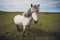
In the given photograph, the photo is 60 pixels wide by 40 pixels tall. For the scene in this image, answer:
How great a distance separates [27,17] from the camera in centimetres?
216

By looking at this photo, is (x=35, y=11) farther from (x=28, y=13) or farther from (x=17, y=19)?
(x=17, y=19)

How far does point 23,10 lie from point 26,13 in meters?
0.06

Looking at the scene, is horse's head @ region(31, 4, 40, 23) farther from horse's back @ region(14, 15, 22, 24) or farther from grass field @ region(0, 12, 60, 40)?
horse's back @ region(14, 15, 22, 24)

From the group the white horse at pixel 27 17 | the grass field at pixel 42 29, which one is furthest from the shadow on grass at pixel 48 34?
the white horse at pixel 27 17

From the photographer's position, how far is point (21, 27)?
218 centimetres

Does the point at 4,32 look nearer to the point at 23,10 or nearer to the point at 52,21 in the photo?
the point at 23,10

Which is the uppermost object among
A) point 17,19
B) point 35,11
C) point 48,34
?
point 35,11

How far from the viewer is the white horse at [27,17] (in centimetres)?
212

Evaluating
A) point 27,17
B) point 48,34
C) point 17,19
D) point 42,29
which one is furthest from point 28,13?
point 48,34

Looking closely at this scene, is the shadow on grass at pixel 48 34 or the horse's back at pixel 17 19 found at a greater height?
the horse's back at pixel 17 19

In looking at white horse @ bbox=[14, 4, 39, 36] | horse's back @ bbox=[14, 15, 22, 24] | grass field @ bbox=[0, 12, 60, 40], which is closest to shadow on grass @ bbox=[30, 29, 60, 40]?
grass field @ bbox=[0, 12, 60, 40]

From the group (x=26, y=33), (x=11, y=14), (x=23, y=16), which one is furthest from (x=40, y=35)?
(x=11, y=14)

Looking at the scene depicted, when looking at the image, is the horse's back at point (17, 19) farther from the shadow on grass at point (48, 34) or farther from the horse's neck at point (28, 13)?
the shadow on grass at point (48, 34)

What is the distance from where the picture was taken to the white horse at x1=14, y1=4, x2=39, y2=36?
6.94ft
